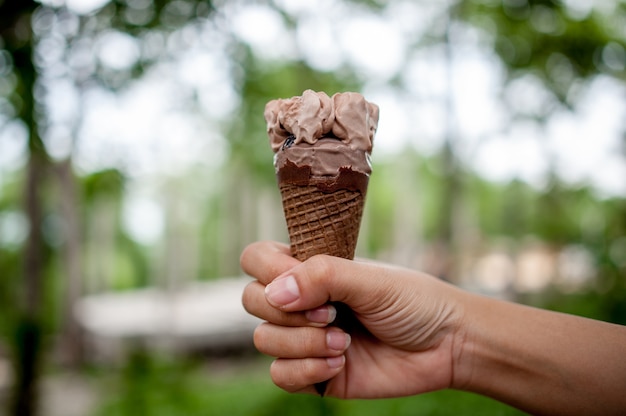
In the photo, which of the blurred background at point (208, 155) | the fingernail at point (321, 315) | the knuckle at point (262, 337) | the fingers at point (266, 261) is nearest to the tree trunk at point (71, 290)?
the blurred background at point (208, 155)

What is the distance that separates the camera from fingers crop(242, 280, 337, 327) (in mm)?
2027

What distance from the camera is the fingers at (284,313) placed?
6.65 ft

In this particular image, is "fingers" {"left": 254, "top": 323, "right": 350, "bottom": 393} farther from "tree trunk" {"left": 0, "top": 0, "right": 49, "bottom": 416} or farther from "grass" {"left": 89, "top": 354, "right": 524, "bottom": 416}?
"grass" {"left": 89, "top": 354, "right": 524, "bottom": 416}

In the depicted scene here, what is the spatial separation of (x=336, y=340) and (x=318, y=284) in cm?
27

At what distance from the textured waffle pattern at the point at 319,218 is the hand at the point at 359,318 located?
98 mm

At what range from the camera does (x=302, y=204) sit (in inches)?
82.9

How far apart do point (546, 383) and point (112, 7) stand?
3833 millimetres

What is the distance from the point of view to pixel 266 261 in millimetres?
2146

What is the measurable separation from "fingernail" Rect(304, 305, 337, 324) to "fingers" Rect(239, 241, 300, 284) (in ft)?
0.64

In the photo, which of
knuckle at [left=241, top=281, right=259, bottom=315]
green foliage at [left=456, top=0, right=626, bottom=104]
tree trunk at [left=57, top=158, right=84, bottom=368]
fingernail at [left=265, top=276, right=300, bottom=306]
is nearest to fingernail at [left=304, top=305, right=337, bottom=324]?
fingernail at [left=265, top=276, right=300, bottom=306]

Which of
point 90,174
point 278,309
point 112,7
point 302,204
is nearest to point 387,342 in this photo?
point 278,309

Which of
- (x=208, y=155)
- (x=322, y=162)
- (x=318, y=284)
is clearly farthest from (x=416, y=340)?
(x=208, y=155)

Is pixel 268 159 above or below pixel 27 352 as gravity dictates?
above

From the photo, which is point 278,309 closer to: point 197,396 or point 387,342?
point 387,342
